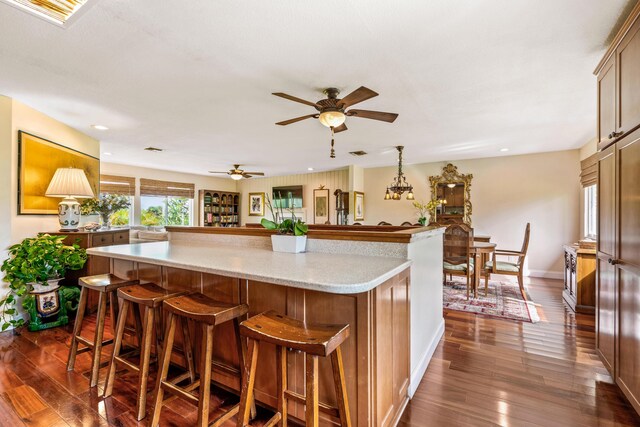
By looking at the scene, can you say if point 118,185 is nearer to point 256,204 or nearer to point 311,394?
point 256,204

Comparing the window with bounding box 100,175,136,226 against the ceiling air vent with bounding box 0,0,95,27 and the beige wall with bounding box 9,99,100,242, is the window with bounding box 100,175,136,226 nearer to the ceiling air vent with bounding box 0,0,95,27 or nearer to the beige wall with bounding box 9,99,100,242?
the beige wall with bounding box 9,99,100,242

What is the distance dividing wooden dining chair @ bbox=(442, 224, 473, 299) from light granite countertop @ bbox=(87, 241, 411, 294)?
104 inches

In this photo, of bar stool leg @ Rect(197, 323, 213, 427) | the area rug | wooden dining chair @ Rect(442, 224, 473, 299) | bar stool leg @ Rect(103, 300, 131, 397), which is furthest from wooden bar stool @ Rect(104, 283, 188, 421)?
wooden dining chair @ Rect(442, 224, 473, 299)

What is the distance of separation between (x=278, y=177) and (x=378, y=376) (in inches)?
297

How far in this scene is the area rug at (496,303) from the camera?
11.0 ft

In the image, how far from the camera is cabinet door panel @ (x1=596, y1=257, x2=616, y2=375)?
6.16 feet

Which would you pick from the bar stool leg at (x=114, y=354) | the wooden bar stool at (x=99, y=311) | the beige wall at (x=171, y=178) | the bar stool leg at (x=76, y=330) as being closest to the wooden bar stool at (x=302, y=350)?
the bar stool leg at (x=114, y=354)

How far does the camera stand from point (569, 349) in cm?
249

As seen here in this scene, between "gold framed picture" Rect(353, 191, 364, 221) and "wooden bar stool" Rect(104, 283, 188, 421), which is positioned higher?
"gold framed picture" Rect(353, 191, 364, 221)

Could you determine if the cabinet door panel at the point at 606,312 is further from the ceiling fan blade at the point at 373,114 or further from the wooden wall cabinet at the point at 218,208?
the wooden wall cabinet at the point at 218,208

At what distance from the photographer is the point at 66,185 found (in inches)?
121

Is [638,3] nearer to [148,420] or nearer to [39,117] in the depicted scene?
[148,420]

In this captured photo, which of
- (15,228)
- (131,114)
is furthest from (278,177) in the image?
(15,228)

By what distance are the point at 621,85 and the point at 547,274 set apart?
4.80m
